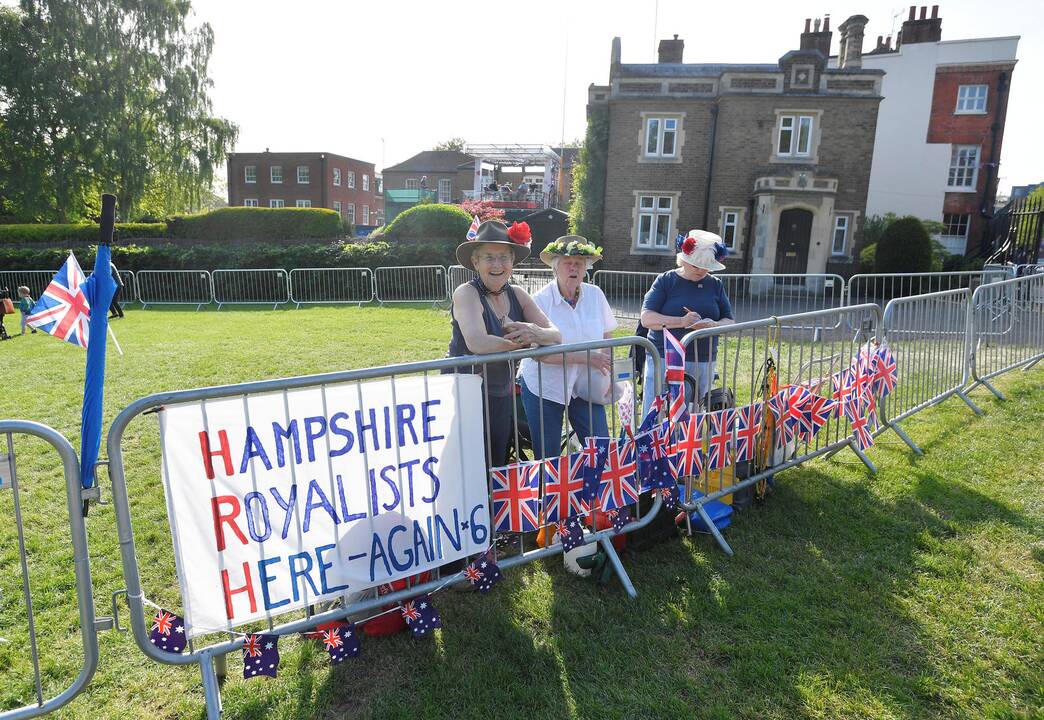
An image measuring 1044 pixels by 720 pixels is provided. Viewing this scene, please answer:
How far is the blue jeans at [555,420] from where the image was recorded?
3902 millimetres

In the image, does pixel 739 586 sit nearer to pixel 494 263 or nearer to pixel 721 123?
pixel 494 263

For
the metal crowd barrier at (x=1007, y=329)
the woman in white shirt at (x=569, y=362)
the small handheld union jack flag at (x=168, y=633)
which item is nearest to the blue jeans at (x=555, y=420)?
the woman in white shirt at (x=569, y=362)

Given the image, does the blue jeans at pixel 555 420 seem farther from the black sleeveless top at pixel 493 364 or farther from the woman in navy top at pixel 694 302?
the woman in navy top at pixel 694 302

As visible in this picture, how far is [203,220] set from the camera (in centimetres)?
2702

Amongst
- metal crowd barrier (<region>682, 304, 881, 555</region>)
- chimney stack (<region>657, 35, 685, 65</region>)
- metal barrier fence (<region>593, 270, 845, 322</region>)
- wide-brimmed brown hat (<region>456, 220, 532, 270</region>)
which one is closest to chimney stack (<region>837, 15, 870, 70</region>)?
chimney stack (<region>657, 35, 685, 65</region>)

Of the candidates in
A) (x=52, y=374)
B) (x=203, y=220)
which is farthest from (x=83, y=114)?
(x=52, y=374)

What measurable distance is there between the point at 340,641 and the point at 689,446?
2322 mm

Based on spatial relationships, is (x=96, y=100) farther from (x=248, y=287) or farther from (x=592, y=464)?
(x=592, y=464)

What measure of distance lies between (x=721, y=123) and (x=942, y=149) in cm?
1485

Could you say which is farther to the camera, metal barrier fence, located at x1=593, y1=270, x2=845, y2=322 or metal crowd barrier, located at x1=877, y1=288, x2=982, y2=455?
metal barrier fence, located at x1=593, y1=270, x2=845, y2=322

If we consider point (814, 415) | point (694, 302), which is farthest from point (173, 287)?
point (814, 415)

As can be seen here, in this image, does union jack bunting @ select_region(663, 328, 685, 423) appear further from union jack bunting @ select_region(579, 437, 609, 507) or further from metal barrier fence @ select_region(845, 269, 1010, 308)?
metal barrier fence @ select_region(845, 269, 1010, 308)

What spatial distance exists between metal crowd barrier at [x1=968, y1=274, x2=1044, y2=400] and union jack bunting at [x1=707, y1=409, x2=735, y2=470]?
180 inches

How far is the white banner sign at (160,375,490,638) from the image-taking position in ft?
8.00
